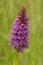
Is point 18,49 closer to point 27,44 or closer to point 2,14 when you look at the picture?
point 27,44

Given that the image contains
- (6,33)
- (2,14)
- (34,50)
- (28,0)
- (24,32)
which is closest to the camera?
(24,32)

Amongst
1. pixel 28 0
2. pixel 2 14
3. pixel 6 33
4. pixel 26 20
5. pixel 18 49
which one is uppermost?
pixel 28 0

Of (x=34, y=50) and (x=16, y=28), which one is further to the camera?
(x=34, y=50)

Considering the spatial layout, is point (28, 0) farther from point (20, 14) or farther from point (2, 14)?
point (20, 14)

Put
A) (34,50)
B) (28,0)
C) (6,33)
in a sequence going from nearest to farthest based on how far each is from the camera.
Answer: (34,50)
(6,33)
(28,0)

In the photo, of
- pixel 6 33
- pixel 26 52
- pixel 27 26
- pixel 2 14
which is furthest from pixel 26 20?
pixel 2 14

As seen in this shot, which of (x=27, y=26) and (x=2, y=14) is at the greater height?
(x=2, y=14)

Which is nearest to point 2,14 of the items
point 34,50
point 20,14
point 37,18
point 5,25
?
point 5,25
